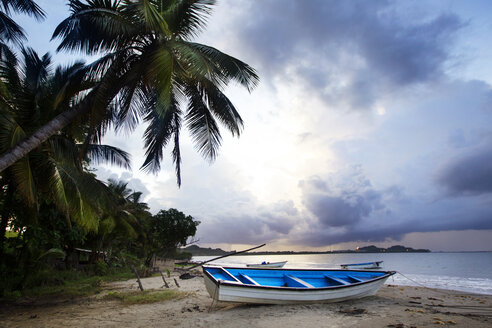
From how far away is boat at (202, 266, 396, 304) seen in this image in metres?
6.15

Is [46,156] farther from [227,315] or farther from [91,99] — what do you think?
[227,315]

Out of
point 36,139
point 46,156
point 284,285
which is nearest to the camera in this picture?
point 36,139

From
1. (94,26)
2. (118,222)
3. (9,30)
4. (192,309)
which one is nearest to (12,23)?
(9,30)

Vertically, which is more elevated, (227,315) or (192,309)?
(227,315)

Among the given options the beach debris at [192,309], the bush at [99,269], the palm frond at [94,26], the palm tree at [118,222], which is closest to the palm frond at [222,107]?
the palm frond at [94,26]

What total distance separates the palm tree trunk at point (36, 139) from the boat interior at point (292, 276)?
16.5 ft

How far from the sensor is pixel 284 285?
8.23m

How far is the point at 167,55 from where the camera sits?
5102 millimetres

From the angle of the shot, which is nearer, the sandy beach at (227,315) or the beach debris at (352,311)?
the sandy beach at (227,315)

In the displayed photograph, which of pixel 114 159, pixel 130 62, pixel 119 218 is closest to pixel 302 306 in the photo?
pixel 130 62

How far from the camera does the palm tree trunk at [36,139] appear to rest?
4.44 meters

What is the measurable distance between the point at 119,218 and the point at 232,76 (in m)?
14.9

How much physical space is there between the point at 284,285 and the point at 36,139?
24.2 ft

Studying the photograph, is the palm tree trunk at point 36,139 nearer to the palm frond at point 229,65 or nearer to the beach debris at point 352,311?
the palm frond at point 229,65
